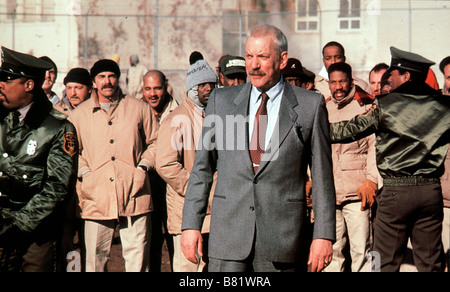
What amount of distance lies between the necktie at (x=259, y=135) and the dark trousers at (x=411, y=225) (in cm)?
251

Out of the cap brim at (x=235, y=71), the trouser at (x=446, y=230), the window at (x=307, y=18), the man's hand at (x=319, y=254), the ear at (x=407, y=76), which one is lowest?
the trouser at (x=446, y=230)

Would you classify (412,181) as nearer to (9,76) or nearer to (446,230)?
(446,230)

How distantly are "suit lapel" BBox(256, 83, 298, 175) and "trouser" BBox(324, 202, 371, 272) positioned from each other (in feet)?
11.8

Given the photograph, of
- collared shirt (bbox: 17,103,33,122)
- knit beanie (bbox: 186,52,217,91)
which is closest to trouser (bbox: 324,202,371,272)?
knit beanie (bbox: 186,52,217,91)

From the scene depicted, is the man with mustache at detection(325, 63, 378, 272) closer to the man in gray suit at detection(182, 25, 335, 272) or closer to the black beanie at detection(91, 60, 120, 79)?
the black beanie at detection(91, 60, 120, 79)

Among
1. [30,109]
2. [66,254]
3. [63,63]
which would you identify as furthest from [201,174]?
[63,63]

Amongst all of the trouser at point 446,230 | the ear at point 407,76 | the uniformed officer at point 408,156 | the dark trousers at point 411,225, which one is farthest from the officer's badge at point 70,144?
the trouser at point 446,230

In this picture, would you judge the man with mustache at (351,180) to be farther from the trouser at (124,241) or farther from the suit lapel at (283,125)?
the suit lapel at (283,125)

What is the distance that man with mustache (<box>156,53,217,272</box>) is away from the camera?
7.98m

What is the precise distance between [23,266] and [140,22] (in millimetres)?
17146

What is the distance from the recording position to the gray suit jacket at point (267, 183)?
5.12m

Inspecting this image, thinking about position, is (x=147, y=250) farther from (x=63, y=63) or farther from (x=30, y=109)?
(x=63, y=63)

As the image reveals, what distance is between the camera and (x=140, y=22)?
22547 millimetres

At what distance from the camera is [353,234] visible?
866 cm
